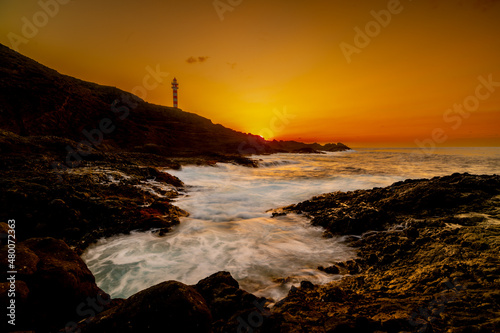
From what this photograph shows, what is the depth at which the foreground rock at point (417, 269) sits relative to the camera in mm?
2379

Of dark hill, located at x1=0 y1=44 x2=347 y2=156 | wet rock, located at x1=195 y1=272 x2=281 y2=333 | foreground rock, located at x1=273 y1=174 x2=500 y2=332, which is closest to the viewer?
foreground rock, located at x1=273 y1=174 x2=500 y2=332

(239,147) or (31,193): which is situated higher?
(239,147)

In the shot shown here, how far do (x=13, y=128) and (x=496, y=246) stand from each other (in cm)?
3143

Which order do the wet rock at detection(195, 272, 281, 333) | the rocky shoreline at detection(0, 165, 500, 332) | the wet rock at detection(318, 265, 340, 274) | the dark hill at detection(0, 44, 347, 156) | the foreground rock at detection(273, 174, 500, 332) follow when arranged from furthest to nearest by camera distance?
the dark hill at detection(0, 44, 347, 156), the wet rock at detection(318, 265, 340, 274), the wet rock at detection(195, 272, 281, 333), the foreground rock at detection(273, 174, 500, 332), the rocky shoreline at detection(0, 165, 500, 332)

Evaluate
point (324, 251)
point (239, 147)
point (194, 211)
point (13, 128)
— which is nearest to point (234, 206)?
point (194, 211)

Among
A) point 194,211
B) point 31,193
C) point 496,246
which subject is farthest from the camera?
point 194,211

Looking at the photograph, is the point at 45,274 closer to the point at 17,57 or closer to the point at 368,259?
the point at 368,259

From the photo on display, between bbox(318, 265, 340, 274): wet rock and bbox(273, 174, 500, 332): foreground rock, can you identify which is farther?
bbox(318, 265, 340, 274): wet rock

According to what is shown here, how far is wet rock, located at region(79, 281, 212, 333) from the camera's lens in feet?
6.94

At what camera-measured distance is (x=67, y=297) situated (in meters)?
2.68

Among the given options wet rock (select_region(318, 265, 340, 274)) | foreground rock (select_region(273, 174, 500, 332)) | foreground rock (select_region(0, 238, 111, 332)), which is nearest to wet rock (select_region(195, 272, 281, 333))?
foreground rock (select_region(273, 174, 500, 332))

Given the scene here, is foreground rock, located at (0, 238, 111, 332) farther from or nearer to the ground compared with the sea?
farther from the ground

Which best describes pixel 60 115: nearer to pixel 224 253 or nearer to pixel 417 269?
pixel 224 253

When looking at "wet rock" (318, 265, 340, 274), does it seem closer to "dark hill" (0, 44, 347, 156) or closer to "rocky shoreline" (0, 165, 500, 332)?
"rocky shoreline" (0, 165, 500, 332)
